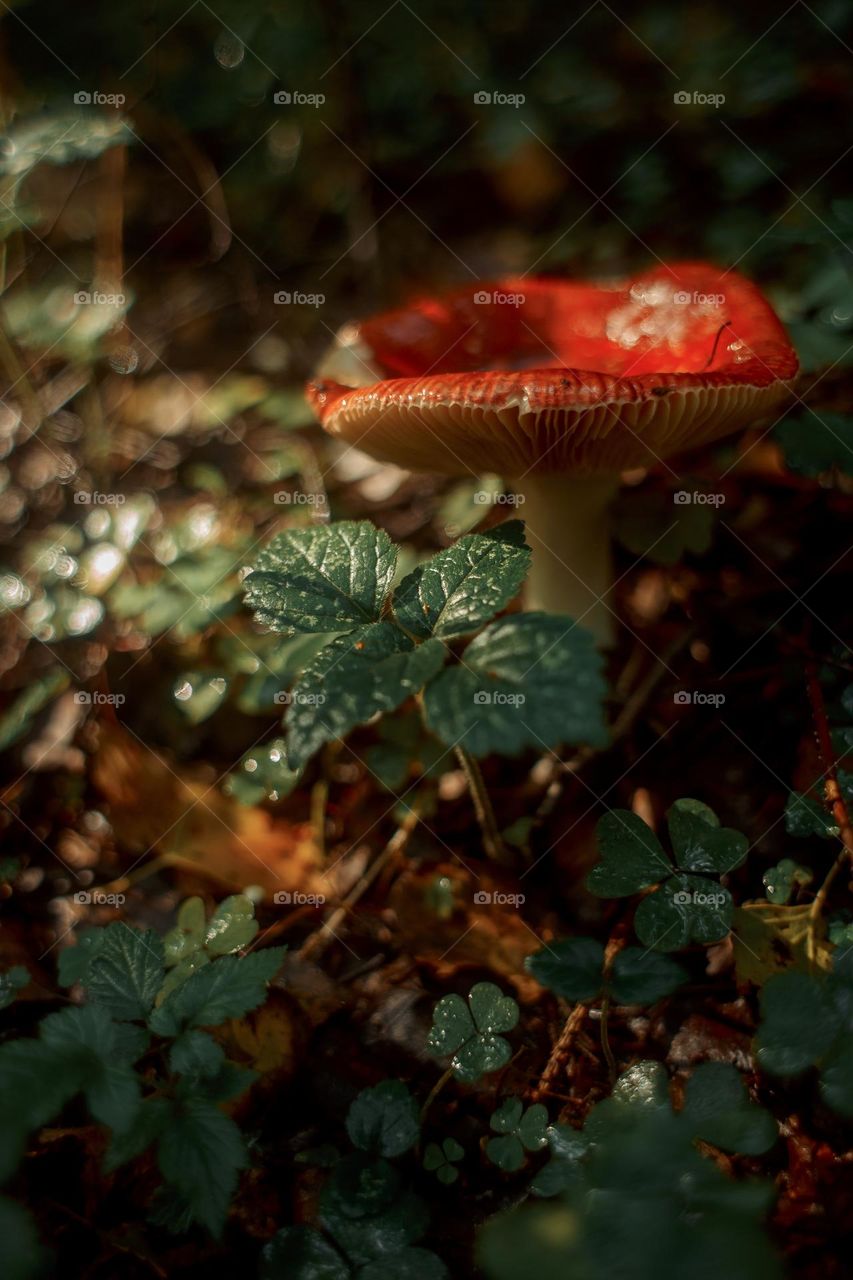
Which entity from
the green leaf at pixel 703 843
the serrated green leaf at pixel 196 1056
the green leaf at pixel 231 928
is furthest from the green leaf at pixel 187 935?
the green leaf at pixel 703 843

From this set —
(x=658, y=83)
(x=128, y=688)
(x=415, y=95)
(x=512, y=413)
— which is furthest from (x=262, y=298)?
(x=512, y=413)

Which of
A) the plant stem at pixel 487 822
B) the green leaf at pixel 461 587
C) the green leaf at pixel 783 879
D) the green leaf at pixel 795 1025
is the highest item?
the green leaf at pixel 461 587

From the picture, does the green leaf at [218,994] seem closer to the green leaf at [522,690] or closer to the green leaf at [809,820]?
the green leaf at [522,690]

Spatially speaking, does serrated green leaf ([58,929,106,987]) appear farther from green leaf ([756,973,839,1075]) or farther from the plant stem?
green leaf ([756,973,839,1075])

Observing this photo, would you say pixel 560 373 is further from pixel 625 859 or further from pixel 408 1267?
pixel 408 1267

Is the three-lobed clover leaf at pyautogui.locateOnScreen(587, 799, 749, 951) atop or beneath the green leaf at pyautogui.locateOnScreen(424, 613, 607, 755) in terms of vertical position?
beneath

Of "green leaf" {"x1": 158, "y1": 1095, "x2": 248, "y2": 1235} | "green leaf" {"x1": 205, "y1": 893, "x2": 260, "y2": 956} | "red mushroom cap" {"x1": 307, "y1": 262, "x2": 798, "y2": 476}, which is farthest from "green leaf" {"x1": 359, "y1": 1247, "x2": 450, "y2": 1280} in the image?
"red mushroom cap" {"x1": 307, "y1": 262, "x2": 798, "y2": 476}
